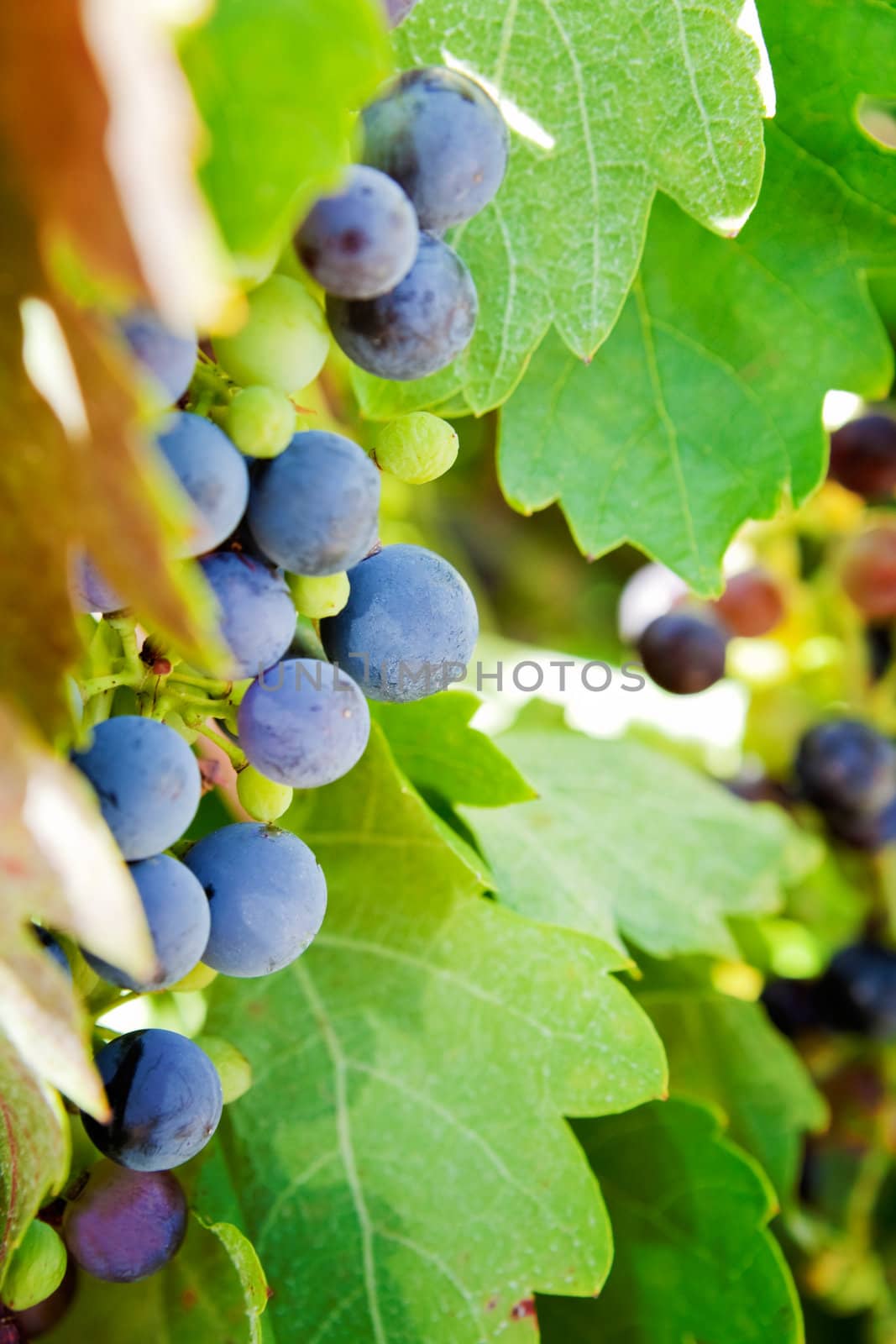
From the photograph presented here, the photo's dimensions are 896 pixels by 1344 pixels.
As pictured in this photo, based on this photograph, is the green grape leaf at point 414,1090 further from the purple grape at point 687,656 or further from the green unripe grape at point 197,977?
the purple grape at point 687,656

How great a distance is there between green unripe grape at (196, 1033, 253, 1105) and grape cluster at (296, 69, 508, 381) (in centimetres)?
39

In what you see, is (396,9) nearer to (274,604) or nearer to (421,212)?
(421,212)

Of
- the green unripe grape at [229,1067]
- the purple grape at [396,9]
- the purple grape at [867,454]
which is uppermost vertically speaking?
the purple grape at [396,9]

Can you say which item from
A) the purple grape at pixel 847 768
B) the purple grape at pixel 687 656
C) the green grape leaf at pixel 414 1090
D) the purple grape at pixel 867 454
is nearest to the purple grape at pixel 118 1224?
the green grape leaf at pixel 414 1090

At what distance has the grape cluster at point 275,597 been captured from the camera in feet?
1.56

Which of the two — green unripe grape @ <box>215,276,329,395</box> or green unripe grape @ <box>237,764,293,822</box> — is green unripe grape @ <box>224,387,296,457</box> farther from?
green unripe grape @ <box>237,764,293,822</box>

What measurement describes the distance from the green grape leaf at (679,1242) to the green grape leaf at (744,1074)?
195 mm

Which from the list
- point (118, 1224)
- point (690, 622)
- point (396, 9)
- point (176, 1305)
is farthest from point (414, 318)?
point (690, 622)

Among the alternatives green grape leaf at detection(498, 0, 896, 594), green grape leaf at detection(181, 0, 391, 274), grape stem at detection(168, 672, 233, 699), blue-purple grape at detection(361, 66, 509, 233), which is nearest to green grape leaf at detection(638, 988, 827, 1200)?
green grape leaf at detection(498, 0, 896, 594)

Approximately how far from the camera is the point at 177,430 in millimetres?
463

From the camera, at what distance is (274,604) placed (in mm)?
502

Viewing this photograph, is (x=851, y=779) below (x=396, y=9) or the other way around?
below

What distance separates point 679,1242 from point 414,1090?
0.95 feet

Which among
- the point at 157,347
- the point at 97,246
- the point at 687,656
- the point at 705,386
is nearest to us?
the point at 97,246
